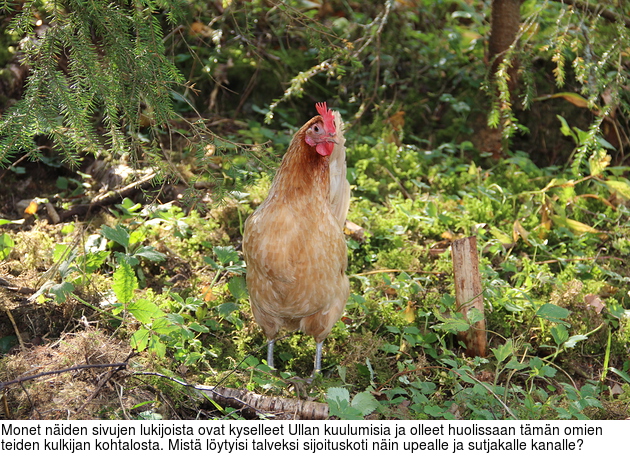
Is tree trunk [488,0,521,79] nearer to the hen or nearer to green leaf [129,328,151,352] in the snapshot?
the hen

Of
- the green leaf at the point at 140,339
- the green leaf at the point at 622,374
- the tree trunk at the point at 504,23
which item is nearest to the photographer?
the green leaf at the point at 140,339

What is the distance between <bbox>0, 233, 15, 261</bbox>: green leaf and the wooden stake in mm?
2446

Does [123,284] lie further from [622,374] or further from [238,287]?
[622,374]

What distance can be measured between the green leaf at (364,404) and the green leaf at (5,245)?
2.14m

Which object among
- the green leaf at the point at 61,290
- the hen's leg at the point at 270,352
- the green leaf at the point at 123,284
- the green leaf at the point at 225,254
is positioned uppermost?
the green leaf at the point at 123,284

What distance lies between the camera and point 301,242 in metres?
2.75

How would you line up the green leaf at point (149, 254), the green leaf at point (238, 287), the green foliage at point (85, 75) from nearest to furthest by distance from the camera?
1. the green foliage at point (85, 75)
2. the green leaf at point (149, 254)
3. the green leaf at point (238, 287)

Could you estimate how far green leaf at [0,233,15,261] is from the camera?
10.6ft

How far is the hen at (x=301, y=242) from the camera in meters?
2.74

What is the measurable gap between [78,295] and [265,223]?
1.14 meters

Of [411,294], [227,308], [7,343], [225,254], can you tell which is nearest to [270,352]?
[227,308]

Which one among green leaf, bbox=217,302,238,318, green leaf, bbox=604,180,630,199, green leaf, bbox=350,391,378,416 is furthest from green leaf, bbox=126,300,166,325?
green leaf, bbox=604,180,630,199

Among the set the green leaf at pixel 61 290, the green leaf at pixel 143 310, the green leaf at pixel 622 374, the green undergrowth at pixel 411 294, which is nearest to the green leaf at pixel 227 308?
the green undergrowth at pixel 411 294

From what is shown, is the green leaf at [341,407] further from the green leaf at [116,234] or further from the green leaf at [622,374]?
the green leaf at [622,374]
